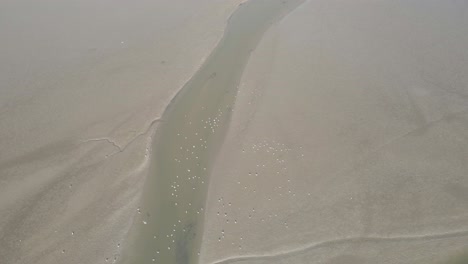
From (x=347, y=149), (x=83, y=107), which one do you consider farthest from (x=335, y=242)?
(x=83, y=107)

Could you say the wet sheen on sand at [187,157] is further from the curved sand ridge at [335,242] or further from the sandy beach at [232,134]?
the curved sand ridge at [335,242]

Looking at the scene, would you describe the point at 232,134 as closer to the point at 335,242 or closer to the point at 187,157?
the point at 187,157

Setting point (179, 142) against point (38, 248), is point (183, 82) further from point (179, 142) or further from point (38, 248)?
point (38, 248)

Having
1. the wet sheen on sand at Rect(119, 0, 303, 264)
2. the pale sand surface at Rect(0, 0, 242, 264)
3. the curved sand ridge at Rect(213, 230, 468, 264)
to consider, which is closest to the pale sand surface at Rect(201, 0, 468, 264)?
the curved sand ridge at Rect(213, 230, 468, 264)

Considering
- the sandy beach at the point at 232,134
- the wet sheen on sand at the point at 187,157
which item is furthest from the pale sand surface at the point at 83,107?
the wet sheen on sand at the point at 187,157

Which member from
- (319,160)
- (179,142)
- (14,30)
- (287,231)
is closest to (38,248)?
(179,142)

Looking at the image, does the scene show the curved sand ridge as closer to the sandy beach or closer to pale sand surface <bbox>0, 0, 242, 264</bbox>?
the sandy beach
